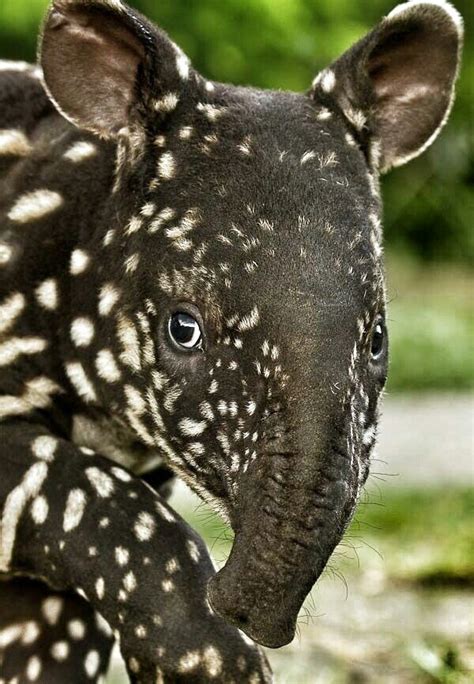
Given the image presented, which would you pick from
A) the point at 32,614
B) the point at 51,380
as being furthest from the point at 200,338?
the point at 32,614

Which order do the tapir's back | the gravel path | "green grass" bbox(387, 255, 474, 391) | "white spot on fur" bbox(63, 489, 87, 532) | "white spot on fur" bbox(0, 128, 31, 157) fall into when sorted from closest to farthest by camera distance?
1. "white spot on fur" bbox(63, 489, 87, 532)
2. the tapir's back
3. "white spot on fur" bbox(0, 128, 31, 157)
4. the gravel path
5. "green grass" bbox(387, 255, 474, 391)

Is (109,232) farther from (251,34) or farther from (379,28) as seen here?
(251,34)

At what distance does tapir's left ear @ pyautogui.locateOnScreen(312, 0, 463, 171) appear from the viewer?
5.12 meters

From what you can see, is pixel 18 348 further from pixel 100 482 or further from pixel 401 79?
pixel 401 79

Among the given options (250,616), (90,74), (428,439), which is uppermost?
(90,74)

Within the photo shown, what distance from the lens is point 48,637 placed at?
5164mm

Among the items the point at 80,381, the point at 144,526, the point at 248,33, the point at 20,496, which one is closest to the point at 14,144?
the point at 80,381

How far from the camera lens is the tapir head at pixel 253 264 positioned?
4148 mm

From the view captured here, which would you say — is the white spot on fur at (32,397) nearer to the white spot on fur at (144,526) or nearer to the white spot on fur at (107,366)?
the white spot on fur at (107,366)

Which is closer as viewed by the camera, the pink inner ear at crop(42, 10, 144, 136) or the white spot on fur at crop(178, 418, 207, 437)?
the white spot on fur at crop(178, 418, 207, 437)

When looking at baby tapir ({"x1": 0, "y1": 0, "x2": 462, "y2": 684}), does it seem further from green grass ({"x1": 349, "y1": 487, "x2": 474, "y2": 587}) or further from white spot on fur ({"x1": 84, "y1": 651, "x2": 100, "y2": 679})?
green grass ({"x1": 349, "y1": 487, "x2": 474, "y2": 587})

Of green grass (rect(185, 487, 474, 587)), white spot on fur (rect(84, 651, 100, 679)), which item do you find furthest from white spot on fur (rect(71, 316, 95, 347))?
green grass (rect(185, 487, 474, 587))

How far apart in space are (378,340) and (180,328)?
23.8 inches

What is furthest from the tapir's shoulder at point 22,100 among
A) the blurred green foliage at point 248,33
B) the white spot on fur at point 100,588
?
the blurred green foliage at point 248,33
